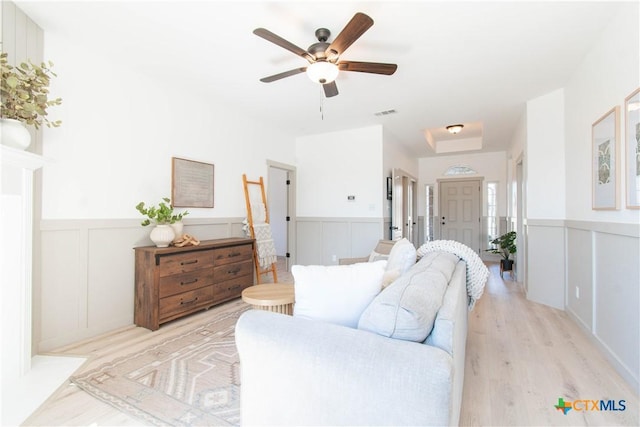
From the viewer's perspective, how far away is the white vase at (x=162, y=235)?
2902 mm

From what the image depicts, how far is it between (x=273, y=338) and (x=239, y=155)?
3.52 m

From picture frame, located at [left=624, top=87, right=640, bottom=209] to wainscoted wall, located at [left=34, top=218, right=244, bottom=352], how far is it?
13.1ft

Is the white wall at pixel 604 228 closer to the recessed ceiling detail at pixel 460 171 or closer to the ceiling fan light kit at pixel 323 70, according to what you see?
the ceiling fan light kit at pixel 323 70

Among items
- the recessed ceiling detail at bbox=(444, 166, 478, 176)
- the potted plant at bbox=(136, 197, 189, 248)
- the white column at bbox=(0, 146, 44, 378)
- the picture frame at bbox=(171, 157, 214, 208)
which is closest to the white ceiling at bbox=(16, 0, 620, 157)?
the picture frame at bbox=(171, 157, 214, 208)

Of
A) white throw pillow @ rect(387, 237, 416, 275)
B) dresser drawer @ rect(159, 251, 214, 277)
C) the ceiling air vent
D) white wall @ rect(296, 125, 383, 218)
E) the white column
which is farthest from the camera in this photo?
white wall @ rect(296, 125, 383, 218)

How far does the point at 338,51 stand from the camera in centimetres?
223

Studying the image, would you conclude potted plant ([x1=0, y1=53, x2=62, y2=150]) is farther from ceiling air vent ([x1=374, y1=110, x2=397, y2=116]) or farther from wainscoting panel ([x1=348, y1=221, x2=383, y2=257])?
wainscoting panel ([x1=348, y1=221, x2=383, y2=257])

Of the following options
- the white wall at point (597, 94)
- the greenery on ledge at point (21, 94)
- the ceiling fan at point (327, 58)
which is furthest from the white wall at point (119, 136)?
the white wall at point (597, 94)

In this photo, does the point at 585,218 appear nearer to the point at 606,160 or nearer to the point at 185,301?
the point at 606,160

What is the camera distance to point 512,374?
2.04m

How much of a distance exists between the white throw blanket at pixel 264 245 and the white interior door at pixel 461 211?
4.78 metres

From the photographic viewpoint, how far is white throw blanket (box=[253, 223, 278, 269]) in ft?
14.1

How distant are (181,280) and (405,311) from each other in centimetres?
255

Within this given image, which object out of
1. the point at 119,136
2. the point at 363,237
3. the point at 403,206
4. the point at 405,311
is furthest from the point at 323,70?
the point at 403,206
